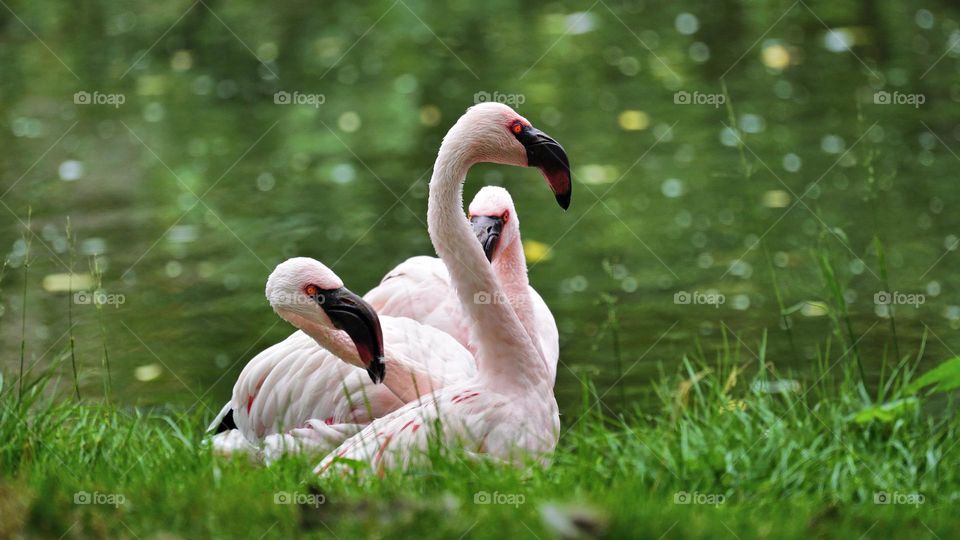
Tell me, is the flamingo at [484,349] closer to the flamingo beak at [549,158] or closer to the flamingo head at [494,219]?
the flamingo beak at [549,158]

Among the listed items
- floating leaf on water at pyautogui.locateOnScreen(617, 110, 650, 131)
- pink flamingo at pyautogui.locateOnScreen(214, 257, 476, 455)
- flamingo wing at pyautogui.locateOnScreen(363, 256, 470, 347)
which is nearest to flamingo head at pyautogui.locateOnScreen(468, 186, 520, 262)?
flamingo wing at pyautogui.locateOnScreen(363, 256, 470, 347)

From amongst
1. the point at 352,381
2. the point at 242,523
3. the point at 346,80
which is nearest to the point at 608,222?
the point at 352,381

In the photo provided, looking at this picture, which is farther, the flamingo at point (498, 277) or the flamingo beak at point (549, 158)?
the flamingo at point (498, 277)

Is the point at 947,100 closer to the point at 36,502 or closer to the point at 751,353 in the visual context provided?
the point at 751,353

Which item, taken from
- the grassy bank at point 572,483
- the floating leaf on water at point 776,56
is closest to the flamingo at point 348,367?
the grassy bank at point 572,483

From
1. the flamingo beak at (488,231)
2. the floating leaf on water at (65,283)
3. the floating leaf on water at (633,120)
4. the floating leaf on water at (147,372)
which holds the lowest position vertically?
the floating leaf on water at (147,372)

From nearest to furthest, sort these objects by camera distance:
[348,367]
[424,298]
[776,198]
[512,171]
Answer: [348,367], [424,298], [776,198], [512,171]

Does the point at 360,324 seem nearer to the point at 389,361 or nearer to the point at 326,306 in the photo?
the point at 326,306

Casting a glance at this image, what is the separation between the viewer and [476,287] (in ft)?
16.0

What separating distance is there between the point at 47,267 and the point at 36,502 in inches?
203

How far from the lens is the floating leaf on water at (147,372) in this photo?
22.7ft

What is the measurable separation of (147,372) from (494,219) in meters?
2.35

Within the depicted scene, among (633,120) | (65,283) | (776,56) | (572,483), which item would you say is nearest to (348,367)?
(572,483)

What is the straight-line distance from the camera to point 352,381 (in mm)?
5355
